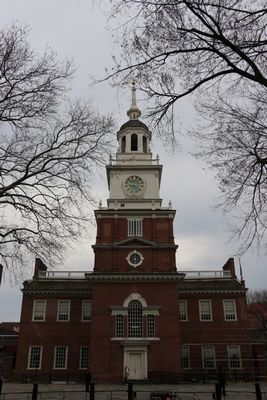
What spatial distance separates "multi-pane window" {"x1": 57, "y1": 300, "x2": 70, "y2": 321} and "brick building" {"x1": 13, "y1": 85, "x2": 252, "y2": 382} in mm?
99

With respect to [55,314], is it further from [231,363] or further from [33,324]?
[231,363]

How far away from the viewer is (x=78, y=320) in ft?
136

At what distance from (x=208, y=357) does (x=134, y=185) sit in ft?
60.0

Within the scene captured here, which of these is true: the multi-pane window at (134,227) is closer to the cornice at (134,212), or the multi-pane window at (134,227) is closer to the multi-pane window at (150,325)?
the cornice at (134,212)

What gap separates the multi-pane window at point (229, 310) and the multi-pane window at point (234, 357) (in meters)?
2.76

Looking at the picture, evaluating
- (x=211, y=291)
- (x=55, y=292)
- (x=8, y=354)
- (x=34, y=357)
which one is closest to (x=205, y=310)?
(x=211, y=291)

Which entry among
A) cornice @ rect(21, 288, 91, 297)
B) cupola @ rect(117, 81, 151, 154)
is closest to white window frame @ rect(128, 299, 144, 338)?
cornice @ rect(21, 288, 91, 297)

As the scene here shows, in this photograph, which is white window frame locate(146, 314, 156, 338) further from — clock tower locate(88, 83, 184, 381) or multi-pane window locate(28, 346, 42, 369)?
multi-pane window locate(28, 346, 42, 369)

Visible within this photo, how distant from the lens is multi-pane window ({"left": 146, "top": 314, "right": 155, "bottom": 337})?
34000 mm

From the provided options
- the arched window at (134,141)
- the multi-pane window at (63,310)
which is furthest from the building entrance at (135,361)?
the arched window at (134,141)

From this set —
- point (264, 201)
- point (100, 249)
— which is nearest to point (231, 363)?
point (100, 249)

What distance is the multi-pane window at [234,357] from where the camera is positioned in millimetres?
39684

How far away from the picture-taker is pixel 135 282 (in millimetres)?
35344

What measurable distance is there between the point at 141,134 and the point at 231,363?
2422cm
